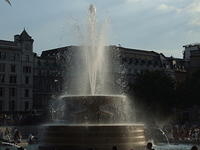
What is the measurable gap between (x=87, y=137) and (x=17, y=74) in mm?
88867

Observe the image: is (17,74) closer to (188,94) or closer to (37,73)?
(37,73)

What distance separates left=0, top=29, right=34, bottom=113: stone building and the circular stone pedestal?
274 feet

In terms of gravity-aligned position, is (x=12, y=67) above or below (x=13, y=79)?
above

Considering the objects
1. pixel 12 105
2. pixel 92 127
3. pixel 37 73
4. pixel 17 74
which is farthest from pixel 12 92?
pixel 92 127

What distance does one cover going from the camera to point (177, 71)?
472 ft

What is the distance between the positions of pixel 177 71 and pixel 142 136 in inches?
4664

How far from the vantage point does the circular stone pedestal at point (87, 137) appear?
24.5 m

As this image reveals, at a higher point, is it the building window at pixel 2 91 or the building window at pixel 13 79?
the building window at pixel 13 79

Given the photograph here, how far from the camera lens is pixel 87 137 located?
24.6 metres

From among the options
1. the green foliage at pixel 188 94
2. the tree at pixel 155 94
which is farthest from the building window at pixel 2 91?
the green foliage at pixel 188 94

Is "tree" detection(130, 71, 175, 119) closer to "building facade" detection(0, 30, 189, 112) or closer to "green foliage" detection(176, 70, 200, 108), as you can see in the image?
"green foliage" detection(176, 70, 200, 108)

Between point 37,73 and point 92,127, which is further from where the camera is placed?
point 37,73

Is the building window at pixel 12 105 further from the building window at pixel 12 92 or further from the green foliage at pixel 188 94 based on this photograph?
the green foliage at pixel 188 94

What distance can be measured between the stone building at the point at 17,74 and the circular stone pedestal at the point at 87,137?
8338 centimetres
